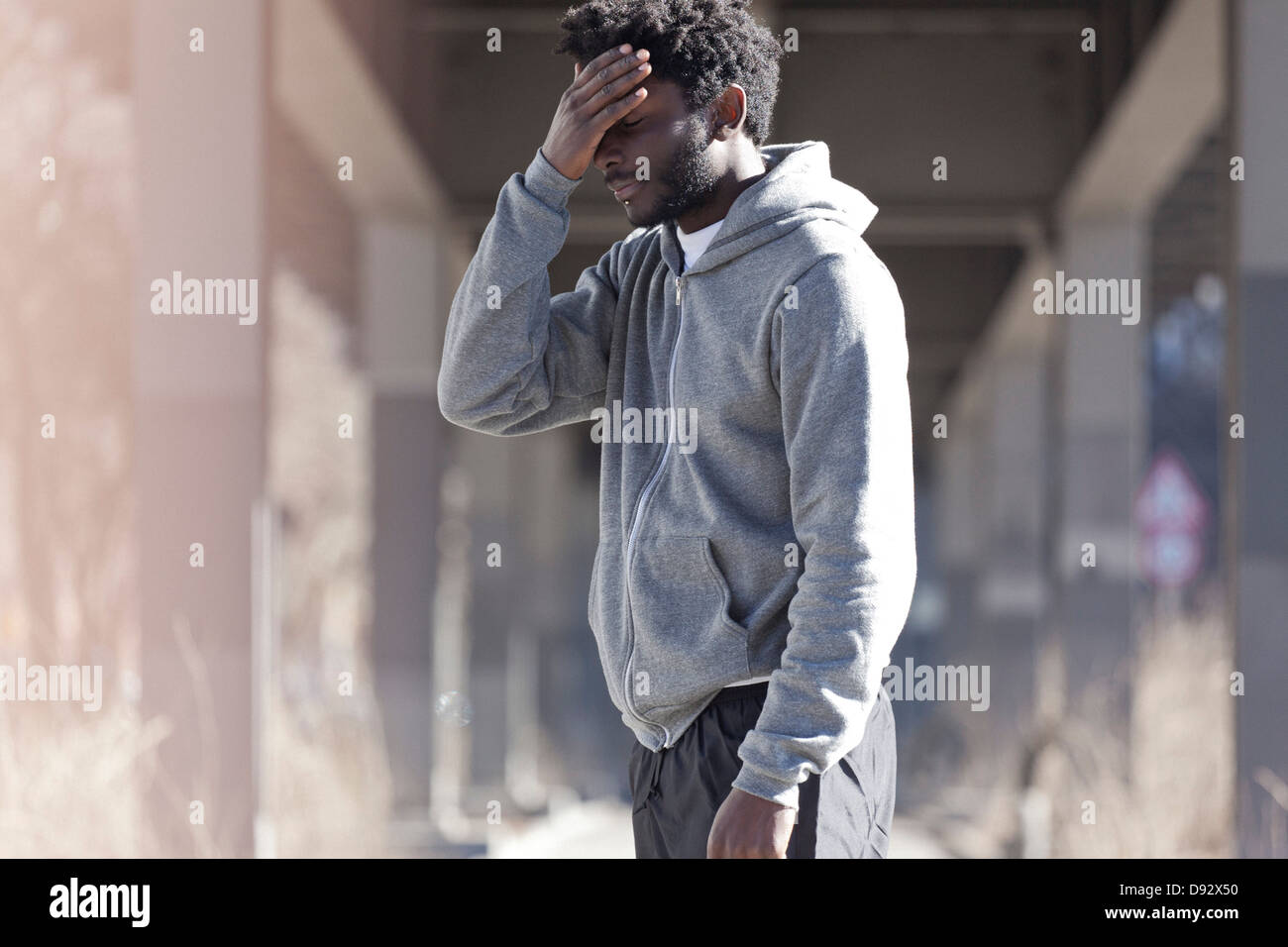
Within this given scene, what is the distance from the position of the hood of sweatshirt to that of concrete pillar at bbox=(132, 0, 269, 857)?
126 inches

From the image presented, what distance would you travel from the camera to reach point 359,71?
5.92m

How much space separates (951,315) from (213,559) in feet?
33.4

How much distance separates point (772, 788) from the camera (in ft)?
5.52

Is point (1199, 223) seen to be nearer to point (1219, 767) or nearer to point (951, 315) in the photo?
point (951, 315)

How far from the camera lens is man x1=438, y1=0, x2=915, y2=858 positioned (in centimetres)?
170

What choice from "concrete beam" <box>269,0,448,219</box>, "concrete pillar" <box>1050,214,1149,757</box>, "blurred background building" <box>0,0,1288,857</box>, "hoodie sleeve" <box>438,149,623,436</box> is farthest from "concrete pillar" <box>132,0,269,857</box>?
"concrete pillar" <box>1050,214,1149,757</box>

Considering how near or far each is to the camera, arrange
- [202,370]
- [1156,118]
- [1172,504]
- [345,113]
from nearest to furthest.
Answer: [202,370]
[345,113]
[1156,118]
[1172,504]

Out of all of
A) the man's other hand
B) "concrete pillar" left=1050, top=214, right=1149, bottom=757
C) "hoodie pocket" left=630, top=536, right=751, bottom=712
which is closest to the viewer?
the man's other hand

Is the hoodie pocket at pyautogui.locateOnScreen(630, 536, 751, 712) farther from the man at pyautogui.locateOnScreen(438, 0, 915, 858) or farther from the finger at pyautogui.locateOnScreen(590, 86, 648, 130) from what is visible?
the finger at pyautogui.locateOnScreen(590, 86, 648, 130)

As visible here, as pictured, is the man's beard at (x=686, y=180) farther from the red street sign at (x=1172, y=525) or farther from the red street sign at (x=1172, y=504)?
the red street sign at (x=1172, y=504)

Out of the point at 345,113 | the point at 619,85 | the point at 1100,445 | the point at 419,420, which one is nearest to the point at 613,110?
the point at 619,85

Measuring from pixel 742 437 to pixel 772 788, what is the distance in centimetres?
46

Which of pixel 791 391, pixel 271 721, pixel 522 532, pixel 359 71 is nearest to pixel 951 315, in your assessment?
pixel 522 532

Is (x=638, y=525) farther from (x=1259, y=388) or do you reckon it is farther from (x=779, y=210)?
(x=1259, y=388)
